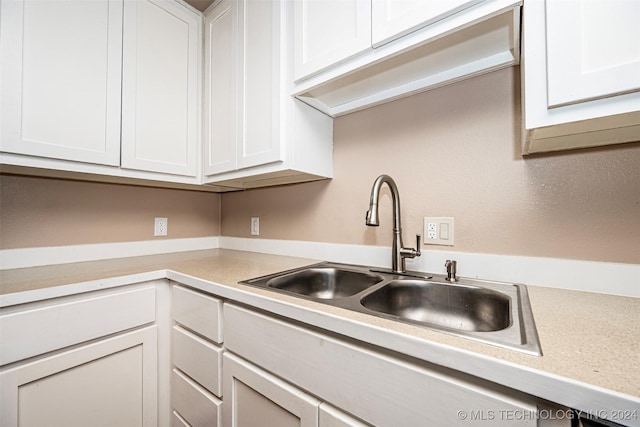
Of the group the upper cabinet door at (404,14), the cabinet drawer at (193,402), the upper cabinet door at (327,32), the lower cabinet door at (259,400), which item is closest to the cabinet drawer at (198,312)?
the lower cabinet door at (259,400)

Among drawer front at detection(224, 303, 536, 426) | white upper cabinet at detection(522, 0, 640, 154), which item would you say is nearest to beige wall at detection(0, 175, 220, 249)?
drawer front at detection(224, 303, 536, 426)

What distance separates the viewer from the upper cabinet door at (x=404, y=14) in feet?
2.39

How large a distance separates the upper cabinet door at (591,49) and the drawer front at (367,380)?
0.60 meters

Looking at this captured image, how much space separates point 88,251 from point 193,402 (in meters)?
0.93

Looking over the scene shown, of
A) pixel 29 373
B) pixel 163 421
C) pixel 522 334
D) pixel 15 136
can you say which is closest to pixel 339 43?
pixel 522 334

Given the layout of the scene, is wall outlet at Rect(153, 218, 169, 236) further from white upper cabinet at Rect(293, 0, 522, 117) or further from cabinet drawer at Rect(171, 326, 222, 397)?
white upper cabinet at Rect(293, 0, 522, 117)

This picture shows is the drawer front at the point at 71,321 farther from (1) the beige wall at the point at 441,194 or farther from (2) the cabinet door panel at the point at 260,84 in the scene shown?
(2) the cabinet door panel at the point at 260,84

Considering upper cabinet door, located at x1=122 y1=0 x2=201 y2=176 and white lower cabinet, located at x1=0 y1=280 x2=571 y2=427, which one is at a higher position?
upper cabinet door, located at x1=122 y1=0 x2=201 y2=176

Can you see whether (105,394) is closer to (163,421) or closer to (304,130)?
(163,421)

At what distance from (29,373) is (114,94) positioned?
1093 millimetres

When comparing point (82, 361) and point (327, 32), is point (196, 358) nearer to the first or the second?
point (82, 361)

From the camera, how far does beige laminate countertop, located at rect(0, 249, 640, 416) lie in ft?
1.30

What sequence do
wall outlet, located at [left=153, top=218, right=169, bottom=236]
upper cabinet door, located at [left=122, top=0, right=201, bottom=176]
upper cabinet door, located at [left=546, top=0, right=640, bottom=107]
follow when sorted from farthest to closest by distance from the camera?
1. wall outlet, located at [left=153, top=218, right=169, bottom=236]
2. upper cabinet door, located at [left=122, top=0, right=201, bottom=176]
3. upper cabinet door, located at [left=546, top=0, right=640, bottom=107]

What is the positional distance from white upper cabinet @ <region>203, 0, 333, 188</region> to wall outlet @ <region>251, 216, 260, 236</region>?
12.8 inches
